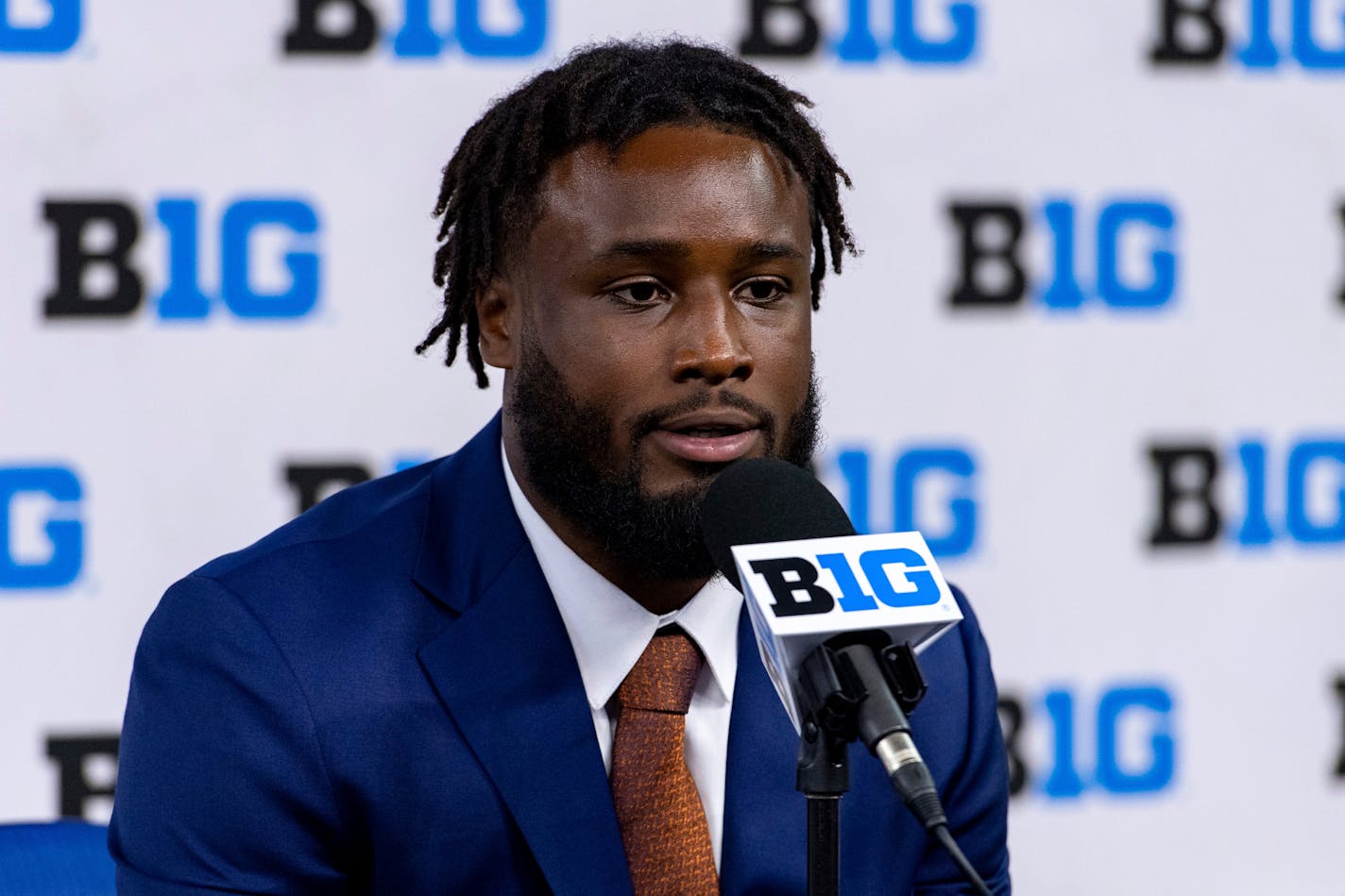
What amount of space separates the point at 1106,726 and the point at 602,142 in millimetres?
1545

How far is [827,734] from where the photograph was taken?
0.93 metres

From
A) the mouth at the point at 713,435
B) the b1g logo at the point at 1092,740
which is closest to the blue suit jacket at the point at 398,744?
the mouth at the point at 713,435

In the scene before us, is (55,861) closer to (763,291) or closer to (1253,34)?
(763,291)

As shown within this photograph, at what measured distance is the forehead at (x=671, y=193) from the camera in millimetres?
1408

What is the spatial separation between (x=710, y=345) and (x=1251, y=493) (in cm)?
160

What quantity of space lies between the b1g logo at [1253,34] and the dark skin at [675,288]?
136 centimetres

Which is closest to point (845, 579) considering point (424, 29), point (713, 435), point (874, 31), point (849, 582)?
point (849, 582)

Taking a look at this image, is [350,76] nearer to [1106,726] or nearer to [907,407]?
[907,407]

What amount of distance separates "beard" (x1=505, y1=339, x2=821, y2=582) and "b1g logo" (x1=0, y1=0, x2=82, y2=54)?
3.42 feet

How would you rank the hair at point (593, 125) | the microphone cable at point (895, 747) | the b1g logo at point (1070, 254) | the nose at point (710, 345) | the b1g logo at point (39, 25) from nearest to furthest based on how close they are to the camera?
the microphone cable at point (895, 747) → the nose at point (710, 345) → the hair at point (593, 125) → the b1g logo at point (39, 25) → the b1g logo at point (1070, 254)

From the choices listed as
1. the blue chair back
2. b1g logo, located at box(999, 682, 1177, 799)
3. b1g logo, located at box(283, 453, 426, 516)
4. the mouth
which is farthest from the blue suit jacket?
b1g logo, located at box(999, 682, 1177, 799)

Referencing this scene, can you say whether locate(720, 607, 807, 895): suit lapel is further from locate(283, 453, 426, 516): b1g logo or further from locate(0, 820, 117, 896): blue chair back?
locate(283, 453, 426, 516): b1g logo

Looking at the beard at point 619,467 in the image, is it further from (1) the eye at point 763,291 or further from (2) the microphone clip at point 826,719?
(2) the microphone clip at point 826,719

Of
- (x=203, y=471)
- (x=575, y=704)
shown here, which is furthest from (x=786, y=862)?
(x=203, y=471)
